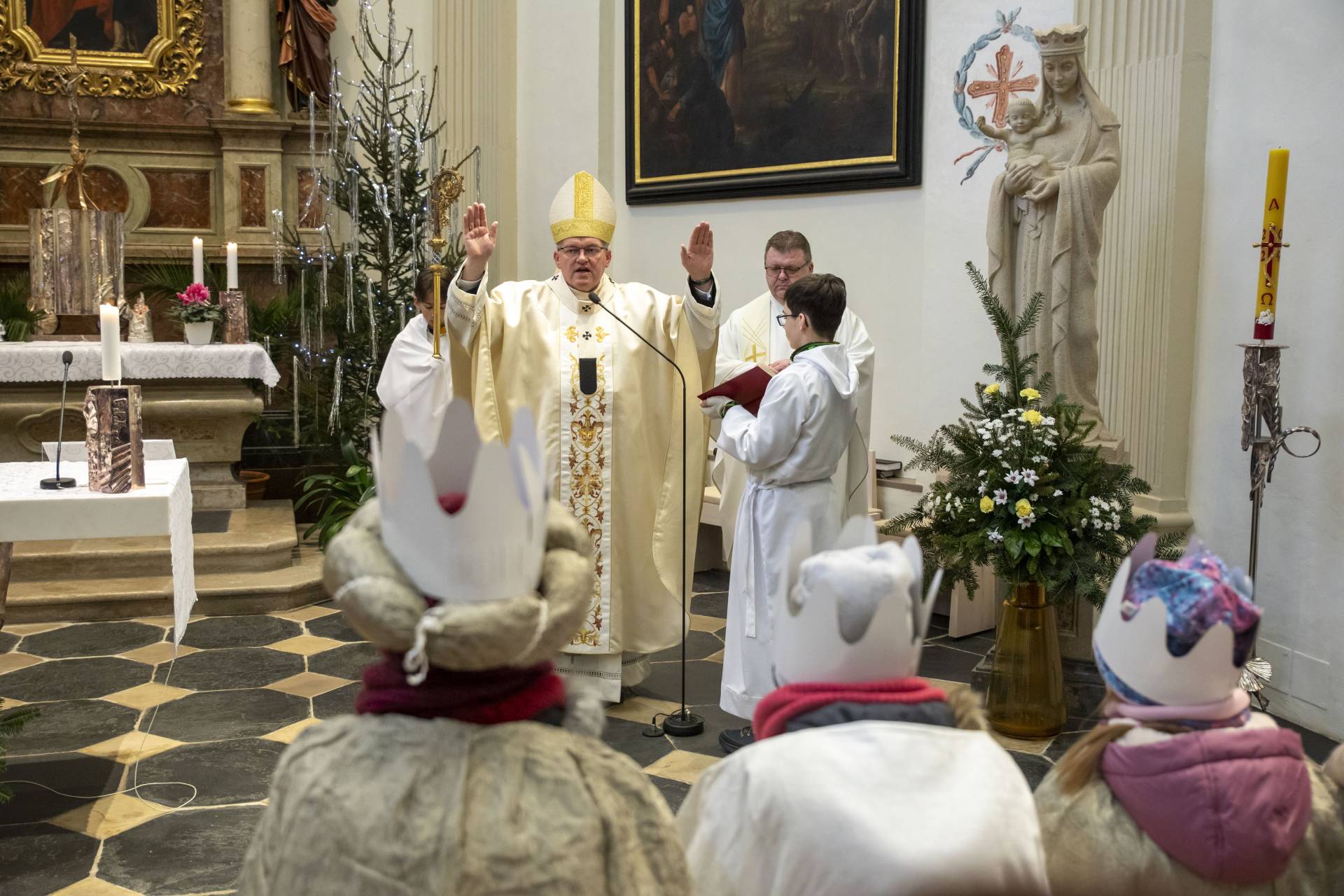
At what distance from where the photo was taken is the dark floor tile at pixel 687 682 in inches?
195

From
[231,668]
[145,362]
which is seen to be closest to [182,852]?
[231,668]

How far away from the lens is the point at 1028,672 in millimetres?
4414

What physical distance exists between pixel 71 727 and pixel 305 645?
126 centimetres

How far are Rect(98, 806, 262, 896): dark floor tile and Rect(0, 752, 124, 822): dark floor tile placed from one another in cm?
33

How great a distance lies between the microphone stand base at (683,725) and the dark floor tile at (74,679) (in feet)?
7.24

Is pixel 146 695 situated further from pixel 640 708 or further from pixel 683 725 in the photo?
pixel 683 725

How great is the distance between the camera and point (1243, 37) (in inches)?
193

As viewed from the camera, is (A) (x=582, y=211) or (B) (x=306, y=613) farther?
(B) (x=306, y=613)

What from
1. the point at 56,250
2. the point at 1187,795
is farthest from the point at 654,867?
the point at 56,250

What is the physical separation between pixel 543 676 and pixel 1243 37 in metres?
4.63

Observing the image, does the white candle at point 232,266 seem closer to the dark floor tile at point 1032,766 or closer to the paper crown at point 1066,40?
the paper crown at point 1066,40

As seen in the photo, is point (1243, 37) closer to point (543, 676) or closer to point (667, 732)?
point (667, 732)

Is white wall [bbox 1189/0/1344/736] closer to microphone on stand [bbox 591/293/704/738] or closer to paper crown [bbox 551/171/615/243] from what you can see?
microphone on stand [bbox 591/293/704/738]

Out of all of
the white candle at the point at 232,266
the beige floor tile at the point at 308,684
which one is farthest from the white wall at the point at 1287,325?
the white candle at the point at 232,266
